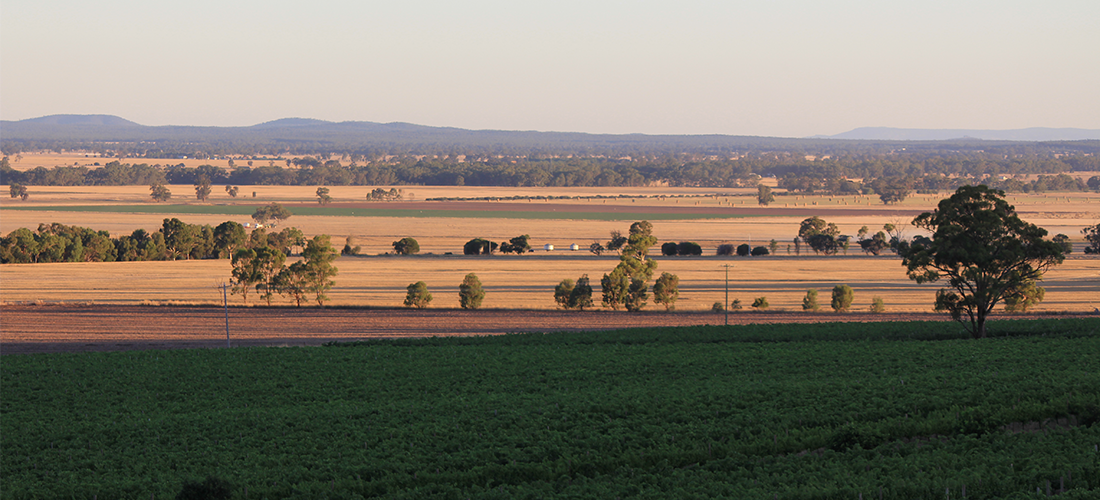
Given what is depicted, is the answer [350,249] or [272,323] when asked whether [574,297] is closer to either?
[272,323]

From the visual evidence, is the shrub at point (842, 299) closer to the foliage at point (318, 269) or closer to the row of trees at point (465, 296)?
the row of trees at point (465, 296)

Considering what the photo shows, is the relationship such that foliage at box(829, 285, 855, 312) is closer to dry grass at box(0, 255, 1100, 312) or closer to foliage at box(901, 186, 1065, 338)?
dry grass at box(0, 255, 1100, 312)

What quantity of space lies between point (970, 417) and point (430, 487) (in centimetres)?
1236

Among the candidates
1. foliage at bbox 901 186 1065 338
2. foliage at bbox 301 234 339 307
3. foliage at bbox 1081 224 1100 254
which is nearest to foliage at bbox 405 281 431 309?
foliage at bbox 301 234 339 307

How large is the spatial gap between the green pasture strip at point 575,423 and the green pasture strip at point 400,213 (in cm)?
11438

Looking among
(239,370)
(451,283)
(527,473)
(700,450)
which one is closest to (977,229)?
(700,450)

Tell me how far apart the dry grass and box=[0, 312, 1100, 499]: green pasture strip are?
28720 mm

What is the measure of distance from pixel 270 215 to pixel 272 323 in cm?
9205

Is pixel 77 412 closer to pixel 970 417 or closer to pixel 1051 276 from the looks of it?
pixel 970 417

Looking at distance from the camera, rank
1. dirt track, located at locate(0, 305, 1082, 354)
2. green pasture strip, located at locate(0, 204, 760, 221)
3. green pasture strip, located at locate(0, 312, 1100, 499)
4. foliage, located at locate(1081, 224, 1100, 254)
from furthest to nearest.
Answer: green pasture strip, located at locate(0, 204, 760, 221), foliage, located at locate(1081, 224, 1100, 254), dirt track, located at locate(0, 305, 1082, 354), green pasture strip, located at locate(0, 312, 1100, 499)

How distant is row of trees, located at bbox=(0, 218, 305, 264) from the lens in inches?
3642

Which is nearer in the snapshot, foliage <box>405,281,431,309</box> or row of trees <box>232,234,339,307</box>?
foliage <box>405,281,431,309</box>

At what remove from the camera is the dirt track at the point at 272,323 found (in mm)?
49938

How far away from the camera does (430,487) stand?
2048 cm
